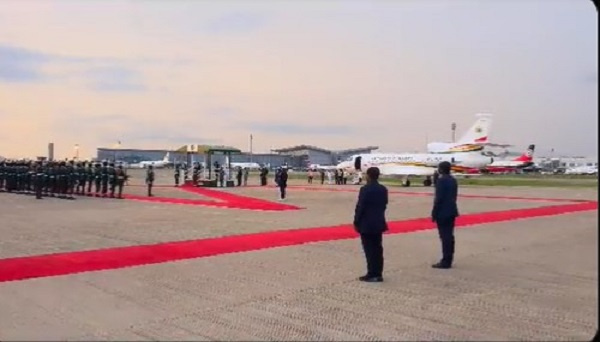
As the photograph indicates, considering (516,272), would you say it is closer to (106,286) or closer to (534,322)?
(534,322)

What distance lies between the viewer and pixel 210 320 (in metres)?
6.13

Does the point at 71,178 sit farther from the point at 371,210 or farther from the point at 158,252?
the point at 371,210

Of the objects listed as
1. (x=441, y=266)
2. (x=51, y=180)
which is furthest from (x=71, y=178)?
(x=441, y=266)

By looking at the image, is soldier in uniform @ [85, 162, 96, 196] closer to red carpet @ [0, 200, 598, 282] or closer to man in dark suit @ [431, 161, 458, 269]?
red carpet @ [0, 200, 598, 282]

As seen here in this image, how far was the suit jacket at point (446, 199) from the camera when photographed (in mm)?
9602

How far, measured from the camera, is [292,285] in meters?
7.85

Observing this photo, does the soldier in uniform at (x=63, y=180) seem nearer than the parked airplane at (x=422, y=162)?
Yes

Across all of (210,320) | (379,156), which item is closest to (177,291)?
(210,320)

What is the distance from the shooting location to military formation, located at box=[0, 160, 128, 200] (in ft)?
86.4

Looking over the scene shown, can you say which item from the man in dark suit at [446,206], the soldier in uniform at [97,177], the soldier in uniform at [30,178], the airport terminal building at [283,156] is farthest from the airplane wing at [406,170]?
the airport terminal building at [283,156]

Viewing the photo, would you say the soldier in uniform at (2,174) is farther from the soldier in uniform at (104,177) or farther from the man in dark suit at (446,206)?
the man in dark suit at (446,206)

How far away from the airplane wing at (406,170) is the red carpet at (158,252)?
34.0 meters

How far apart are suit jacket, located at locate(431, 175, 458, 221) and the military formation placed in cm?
1951

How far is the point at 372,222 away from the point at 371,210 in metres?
0.16
